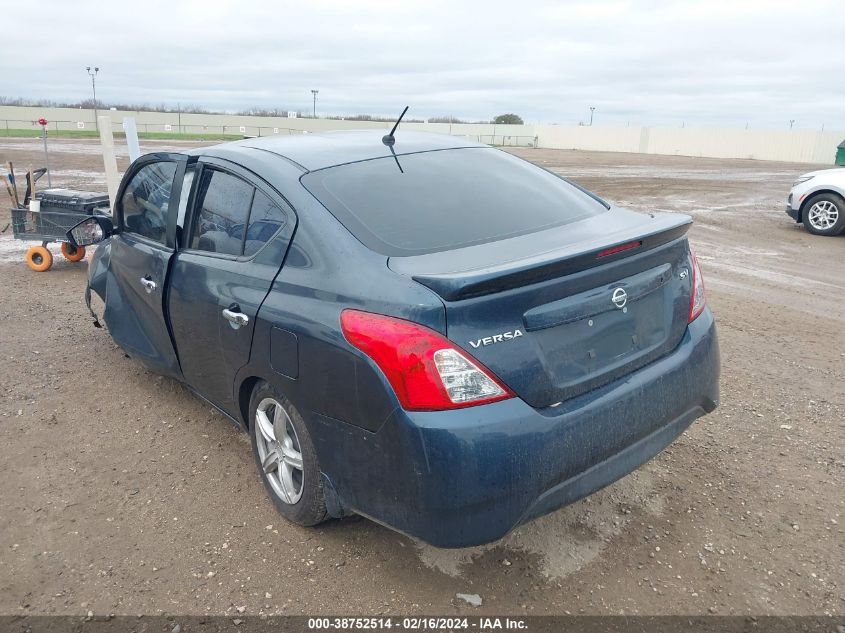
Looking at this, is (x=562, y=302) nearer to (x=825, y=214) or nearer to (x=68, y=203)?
(x=68, y=203)

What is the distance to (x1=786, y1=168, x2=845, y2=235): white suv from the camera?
11219 mm

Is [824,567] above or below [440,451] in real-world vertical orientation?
below

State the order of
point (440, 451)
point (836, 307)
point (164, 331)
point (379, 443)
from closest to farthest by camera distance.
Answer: point (440, 451) < point (379, 443) < point (164, 331) < point (836, 307)

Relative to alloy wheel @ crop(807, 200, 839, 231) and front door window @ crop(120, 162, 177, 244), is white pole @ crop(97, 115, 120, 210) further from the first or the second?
alloy wheel @ crop(807, 200, 839, 231)

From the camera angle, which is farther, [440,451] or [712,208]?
[712,208]

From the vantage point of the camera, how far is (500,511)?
2.26 metres

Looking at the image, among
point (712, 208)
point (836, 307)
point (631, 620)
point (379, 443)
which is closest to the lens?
point (379, 443)

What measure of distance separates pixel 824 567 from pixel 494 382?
69.1 inches

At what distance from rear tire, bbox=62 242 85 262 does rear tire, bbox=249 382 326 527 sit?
6.71m

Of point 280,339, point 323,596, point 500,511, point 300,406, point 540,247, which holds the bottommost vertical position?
point 323,596

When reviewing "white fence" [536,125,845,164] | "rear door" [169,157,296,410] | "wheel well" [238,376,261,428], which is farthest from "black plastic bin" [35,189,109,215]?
"white fence" [536,125,845,164]

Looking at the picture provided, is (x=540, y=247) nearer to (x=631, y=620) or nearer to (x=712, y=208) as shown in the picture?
(x=631, y=620)

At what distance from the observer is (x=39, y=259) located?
317 inches

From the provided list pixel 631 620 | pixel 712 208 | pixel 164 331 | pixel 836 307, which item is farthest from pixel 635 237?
pixel 712 208
